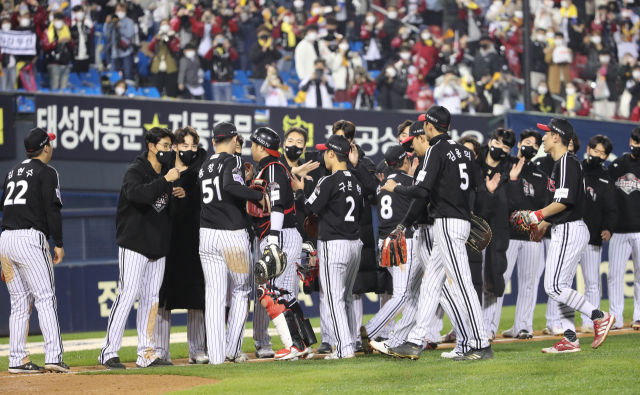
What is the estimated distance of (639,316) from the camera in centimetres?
823

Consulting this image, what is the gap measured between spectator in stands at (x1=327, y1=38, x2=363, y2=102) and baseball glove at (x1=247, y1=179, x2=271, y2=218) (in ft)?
28.3

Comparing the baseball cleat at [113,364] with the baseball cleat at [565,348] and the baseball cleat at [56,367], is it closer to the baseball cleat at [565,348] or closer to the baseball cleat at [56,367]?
the baseball cleat at [56,367]

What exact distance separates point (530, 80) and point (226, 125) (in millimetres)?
10278

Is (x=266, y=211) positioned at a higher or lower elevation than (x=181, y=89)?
lower

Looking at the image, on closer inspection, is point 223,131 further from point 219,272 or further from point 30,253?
point 30,253

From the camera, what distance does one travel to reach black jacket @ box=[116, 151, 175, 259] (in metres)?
5.85

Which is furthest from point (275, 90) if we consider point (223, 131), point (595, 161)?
point (223, 131)

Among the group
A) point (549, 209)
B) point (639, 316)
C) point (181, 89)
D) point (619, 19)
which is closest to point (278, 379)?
point (549, 209)

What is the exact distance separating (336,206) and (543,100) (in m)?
10.4

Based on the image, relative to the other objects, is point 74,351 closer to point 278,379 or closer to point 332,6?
point 278,379

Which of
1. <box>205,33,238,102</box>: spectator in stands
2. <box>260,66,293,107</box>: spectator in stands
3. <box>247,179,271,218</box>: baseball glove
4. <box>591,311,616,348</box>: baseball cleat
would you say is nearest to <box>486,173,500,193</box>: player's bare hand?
<box>591,311,616,348</box>: baseball cleat

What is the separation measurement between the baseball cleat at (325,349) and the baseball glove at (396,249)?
1228 mm

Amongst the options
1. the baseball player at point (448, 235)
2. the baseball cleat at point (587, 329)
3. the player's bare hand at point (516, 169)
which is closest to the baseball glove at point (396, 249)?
the baseball player at point (448, 235)

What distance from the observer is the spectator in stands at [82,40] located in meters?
13.1
